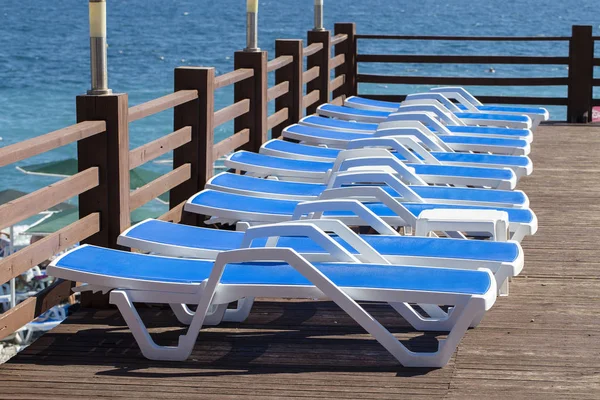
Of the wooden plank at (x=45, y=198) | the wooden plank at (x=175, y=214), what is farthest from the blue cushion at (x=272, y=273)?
the wooden plank at (x=175, y=214)

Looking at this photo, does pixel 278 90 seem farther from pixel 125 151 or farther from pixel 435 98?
pixel 125 151

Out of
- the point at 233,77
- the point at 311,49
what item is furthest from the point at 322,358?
the point at 311,49

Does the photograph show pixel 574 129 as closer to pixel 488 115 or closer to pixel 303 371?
pixel 488 115

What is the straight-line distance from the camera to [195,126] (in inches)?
235

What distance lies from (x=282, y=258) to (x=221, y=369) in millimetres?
446

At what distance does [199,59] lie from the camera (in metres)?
58.8

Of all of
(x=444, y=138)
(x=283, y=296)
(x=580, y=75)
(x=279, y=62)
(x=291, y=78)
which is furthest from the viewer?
(x=580, y=75)

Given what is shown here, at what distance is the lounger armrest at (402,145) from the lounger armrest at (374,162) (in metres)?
0.31

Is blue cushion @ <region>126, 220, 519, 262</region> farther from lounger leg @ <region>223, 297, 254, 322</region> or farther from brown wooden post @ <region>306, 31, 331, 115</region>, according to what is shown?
brown wooden post @ <region>306, 31, 331, 115</region>

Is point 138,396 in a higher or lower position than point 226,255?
lower

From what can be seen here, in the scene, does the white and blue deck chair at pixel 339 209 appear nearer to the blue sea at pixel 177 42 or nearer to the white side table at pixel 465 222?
the white side table at pixel 465 222

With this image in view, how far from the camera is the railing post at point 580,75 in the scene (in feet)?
37.3

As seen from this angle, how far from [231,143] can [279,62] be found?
54.7 inches

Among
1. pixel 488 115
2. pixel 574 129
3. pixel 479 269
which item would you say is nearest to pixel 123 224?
pixel 479 269
